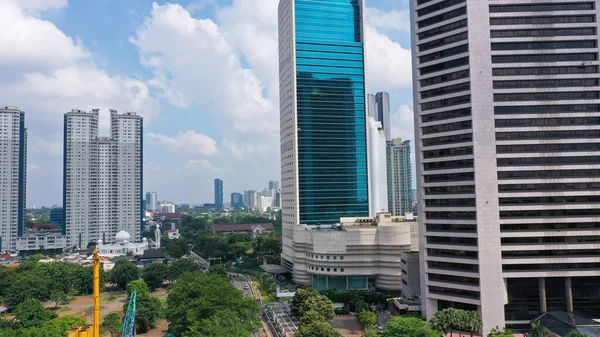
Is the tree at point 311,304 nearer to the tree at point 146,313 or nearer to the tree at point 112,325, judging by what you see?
the tree at point 146,313

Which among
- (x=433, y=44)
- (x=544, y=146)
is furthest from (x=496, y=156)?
(x=433, y=44)

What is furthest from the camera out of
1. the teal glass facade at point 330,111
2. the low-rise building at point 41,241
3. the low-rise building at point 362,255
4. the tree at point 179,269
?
the low-rise building at point 41,241

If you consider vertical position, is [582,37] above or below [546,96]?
above

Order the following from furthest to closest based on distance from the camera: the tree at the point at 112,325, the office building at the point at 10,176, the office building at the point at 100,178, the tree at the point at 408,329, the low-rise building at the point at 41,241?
the office building at the point at 100,178 → the low-rise building at the point at 41,241 → the office building at the point at 10,176 → the tree at the point at 112,325 → the tree at the point at 408,329

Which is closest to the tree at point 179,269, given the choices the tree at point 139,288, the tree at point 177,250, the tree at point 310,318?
the tree at point 139,288

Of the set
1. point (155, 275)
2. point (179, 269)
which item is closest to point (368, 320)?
point (179, 269)

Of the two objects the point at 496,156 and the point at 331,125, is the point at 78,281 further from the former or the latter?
the point at 496,156
